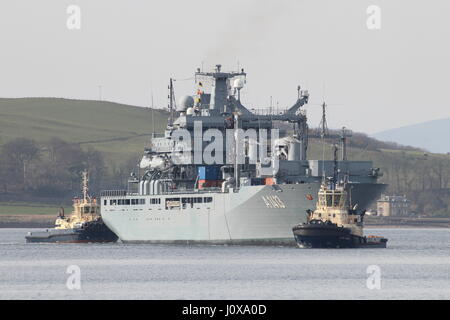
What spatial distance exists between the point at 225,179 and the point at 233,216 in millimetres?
5383

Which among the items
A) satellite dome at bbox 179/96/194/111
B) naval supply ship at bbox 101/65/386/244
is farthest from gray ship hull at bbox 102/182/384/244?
satellite dome at bbox 179/96/194/111

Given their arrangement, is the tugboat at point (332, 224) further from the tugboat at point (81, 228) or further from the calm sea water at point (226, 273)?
the tugboat at point (81, 228)

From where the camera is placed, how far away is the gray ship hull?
116188 mm

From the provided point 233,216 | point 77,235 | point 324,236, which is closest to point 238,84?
point 233,216

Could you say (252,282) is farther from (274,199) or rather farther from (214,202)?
(214,202)

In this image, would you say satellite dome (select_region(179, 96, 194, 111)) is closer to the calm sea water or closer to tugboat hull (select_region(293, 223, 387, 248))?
the calm sea water

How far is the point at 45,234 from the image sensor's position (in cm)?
14200

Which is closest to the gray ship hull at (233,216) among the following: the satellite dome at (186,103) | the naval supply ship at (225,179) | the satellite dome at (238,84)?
the naval supply ship at (225,179)

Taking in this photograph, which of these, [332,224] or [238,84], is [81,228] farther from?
[332,224]

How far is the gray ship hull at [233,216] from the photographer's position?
381ft

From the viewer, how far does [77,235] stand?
139 meters

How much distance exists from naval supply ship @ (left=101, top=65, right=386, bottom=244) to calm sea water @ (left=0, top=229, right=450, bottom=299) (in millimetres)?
3231

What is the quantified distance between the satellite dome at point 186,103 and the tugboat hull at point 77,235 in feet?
52.0
